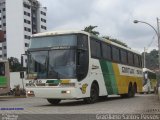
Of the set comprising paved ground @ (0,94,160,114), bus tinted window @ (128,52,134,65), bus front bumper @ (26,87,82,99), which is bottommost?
paved ground @ (0,94,160,114)

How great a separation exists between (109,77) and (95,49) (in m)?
2.91

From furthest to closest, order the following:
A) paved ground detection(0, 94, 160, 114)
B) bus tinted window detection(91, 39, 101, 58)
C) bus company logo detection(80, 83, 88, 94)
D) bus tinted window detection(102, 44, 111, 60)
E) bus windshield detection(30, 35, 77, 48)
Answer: bus tinted window detection(102, 44, 111, 60) < bus tinted window detection(91, 39, 101, 58) < bus windshield detection(30, 35, 77, 48) < bus company logo detection(80, 83, 88, 94) < paved ground detection(0, 94, 160, 114)

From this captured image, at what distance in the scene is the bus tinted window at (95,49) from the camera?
22072 millimetres

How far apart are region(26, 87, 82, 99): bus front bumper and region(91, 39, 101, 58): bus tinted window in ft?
8.91

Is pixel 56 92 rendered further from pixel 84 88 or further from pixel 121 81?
pixel 121 81

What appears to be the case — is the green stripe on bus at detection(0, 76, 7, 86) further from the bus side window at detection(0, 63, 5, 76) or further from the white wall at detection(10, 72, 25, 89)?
the white wall at detection(10, 72, 25, 89)

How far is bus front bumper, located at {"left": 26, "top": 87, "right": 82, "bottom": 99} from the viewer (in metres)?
19.8

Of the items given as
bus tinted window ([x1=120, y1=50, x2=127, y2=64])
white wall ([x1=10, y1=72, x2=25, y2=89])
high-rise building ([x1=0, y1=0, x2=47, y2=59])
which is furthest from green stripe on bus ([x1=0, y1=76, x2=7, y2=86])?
high-rise building ([x1=0, y1=0, x2=47, y2=59])

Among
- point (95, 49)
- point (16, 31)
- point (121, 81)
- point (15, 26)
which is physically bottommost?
point (121, 81)

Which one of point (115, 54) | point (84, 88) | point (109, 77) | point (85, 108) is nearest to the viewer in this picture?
point (85, 108)

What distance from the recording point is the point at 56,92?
65.5 feet

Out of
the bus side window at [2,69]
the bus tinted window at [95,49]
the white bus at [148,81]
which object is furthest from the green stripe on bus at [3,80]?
the white bus at [148,81]

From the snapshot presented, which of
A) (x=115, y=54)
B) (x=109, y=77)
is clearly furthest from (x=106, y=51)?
(x=115, y=54)

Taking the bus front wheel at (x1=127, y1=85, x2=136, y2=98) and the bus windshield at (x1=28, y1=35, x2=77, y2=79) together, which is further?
the bus front wheel at (x1=127, y1=85, x2=136, y2=98)
